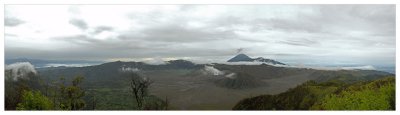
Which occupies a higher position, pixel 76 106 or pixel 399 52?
pixel 399 52

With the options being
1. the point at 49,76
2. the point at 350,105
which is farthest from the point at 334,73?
the point at 350,105
